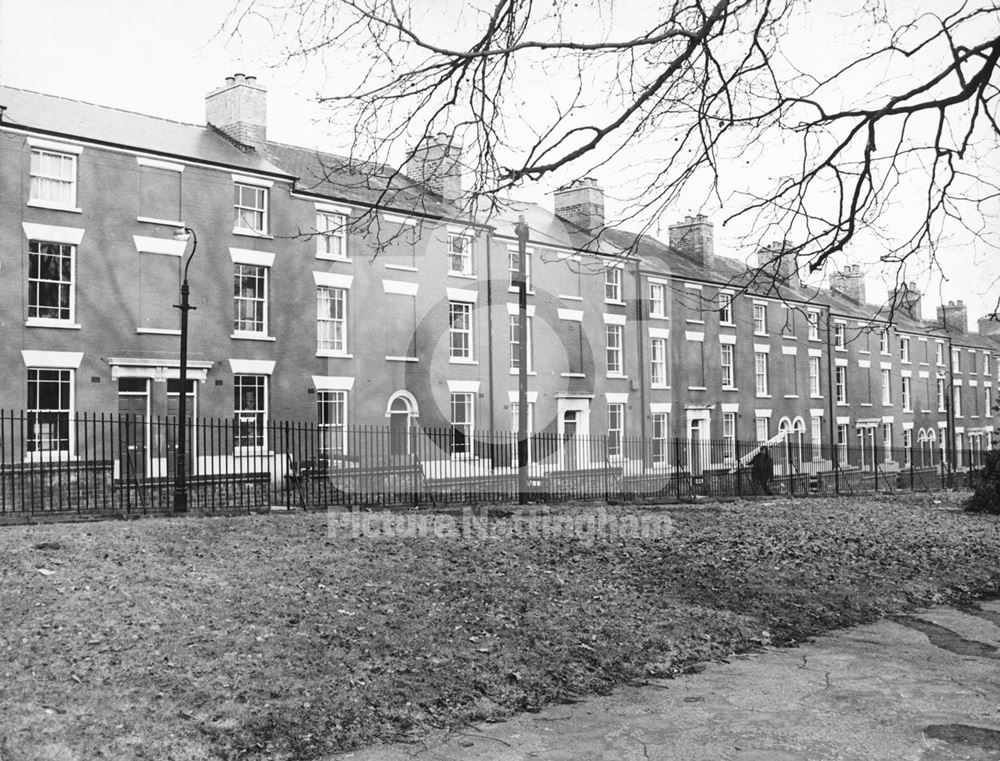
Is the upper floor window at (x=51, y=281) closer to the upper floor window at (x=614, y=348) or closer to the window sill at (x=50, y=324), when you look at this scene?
the window sill at (x=50, y=324)

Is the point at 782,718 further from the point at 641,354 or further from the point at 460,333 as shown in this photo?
the point at 641,354

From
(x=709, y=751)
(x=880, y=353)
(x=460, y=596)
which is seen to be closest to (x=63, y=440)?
(x=460, y=596)

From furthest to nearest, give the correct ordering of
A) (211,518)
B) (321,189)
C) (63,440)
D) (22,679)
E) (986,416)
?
(986,416), (321,189), (63,440), (211,518), (22,679)

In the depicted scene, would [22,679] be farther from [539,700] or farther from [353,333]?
[353,333]

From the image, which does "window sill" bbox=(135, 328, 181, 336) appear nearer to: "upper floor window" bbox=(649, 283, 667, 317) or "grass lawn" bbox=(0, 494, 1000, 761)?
"grass lawn" bbox=(0, 494, 1000, 761)

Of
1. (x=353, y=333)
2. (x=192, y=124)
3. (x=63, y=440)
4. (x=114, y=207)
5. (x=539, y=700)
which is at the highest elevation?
(x=192, y=124)

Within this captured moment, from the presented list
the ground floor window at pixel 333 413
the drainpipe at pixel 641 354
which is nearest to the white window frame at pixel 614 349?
the drainpipe at pixel 641 354

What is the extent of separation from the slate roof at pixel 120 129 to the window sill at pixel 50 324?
4.65m

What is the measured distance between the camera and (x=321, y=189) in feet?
91.5

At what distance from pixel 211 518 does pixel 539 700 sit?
8906 mm

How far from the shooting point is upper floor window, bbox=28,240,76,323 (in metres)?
22.4

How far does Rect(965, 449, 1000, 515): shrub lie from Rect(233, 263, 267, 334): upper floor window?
1948cm

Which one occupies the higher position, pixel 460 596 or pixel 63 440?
pixel 63 440

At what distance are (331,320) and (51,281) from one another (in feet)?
26.3
